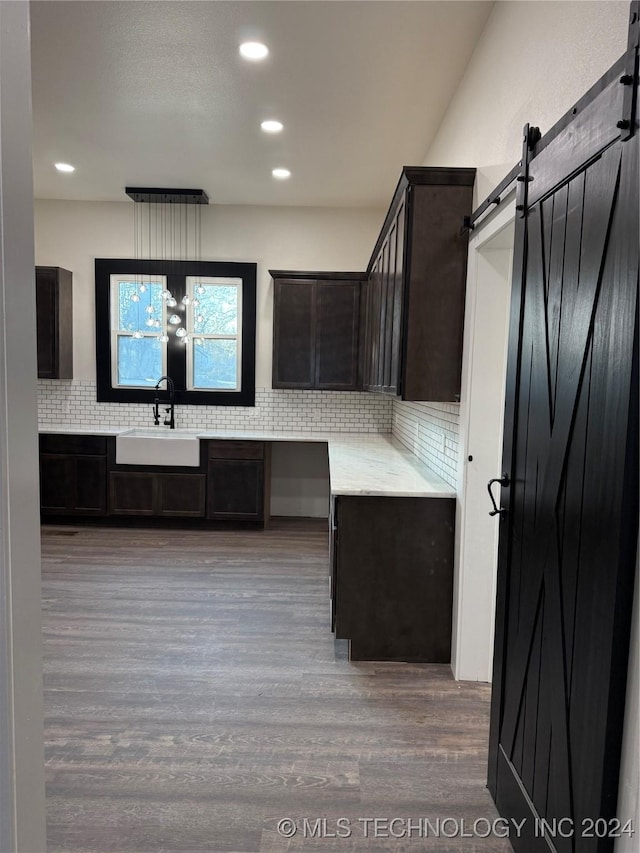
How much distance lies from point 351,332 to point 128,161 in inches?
95.2

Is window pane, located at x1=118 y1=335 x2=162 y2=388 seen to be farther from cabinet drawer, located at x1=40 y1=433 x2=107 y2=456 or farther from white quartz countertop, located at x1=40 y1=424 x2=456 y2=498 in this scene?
cabinet drawer, located at x1=40 y1=433 x2=107 y2=456

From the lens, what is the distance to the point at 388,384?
326cm

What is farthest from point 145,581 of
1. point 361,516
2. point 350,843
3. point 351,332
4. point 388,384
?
point 351,332

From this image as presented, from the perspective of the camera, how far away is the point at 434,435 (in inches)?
138

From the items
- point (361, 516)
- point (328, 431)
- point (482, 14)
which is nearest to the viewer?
point (482, 14)

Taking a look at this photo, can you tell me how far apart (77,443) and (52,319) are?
127cm

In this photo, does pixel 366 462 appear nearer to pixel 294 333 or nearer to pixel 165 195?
pixel 294 333

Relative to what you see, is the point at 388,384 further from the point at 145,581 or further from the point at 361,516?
the point at 145,581

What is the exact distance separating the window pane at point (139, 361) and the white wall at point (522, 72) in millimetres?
3579

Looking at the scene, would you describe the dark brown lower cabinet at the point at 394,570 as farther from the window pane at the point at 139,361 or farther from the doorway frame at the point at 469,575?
the window pane at the point at 139,361

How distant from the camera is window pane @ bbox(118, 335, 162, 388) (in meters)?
5.61

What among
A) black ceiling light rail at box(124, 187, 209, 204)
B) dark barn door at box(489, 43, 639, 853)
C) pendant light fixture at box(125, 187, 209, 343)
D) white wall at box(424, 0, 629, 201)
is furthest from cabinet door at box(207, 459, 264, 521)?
dark barn door at box(489, 43, 639, 853)

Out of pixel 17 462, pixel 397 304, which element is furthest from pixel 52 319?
pixel 17 462

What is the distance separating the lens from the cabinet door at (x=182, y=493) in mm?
5113
